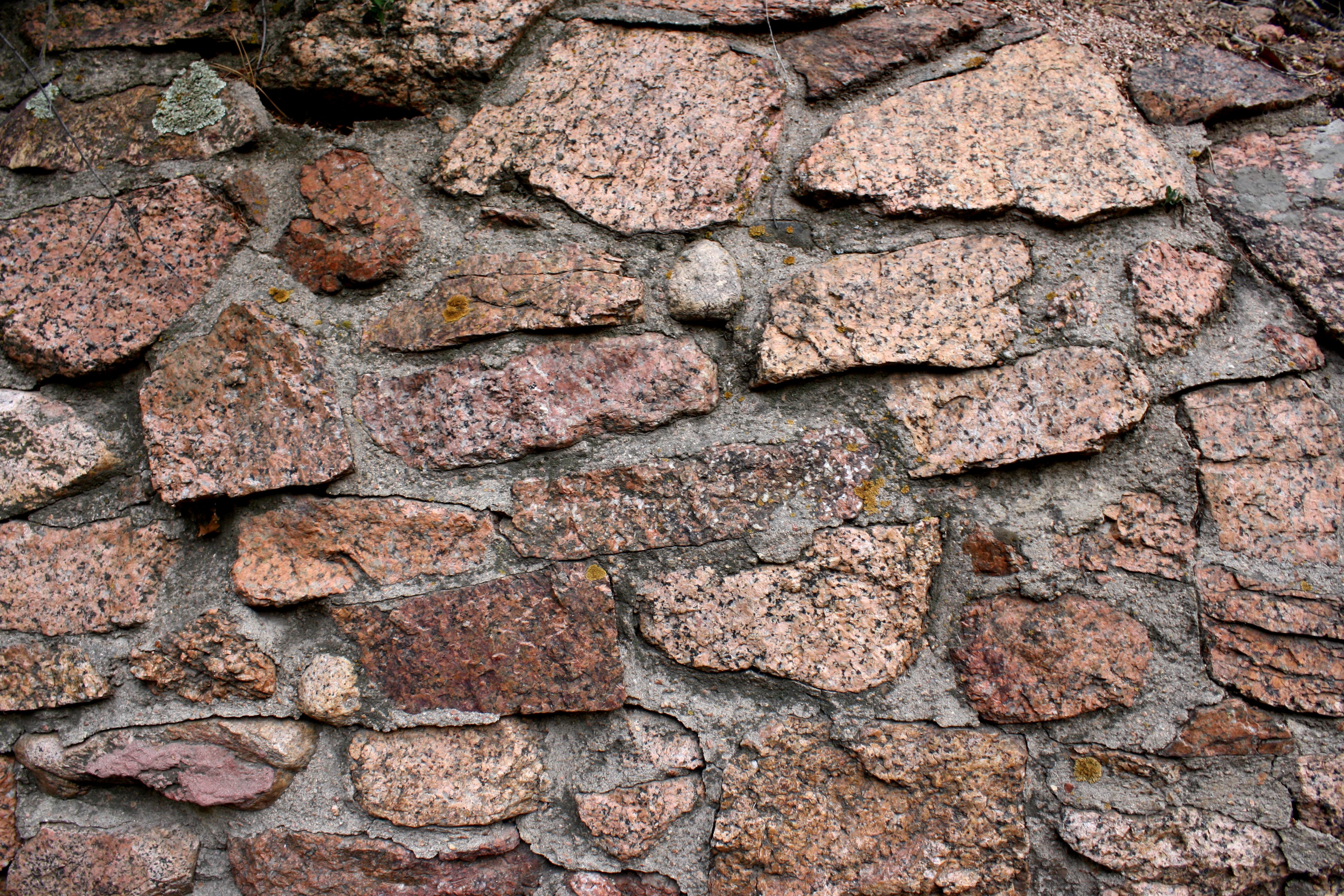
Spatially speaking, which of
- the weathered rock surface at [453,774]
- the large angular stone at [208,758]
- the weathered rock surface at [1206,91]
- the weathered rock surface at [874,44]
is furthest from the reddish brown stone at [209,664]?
the weathered rock surface at [1206,91]

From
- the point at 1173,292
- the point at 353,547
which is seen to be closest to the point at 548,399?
the point at 353,547

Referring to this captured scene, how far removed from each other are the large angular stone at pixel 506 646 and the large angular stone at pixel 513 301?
31 centimetres

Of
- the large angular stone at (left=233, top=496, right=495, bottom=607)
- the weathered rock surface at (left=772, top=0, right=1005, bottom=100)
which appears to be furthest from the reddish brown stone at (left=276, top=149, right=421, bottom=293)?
the weathered rock surface at (left=772, top=0, right=1005, bottom=100)

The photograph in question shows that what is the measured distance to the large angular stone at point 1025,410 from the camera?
35.9 inches

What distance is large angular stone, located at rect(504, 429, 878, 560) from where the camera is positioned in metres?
0.93

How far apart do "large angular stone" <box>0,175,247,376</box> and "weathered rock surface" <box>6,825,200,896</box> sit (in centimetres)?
A: 60

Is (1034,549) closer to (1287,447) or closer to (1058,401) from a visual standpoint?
(1058,401)

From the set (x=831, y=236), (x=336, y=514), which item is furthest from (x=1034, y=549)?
(x=336, y=514)

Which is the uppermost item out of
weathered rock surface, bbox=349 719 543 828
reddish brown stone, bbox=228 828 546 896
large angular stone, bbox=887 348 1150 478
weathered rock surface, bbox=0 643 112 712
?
large angular stone, bbox=887 348 1150 478

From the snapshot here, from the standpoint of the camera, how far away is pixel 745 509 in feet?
3.07

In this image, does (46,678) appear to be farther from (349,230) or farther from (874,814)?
(874,814)

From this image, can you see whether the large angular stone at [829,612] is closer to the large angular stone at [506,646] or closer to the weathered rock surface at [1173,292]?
the large angular stone at [506,646]

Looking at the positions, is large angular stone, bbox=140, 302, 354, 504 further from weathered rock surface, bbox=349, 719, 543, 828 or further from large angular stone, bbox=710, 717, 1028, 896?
large angular stone, bbox=710, 717, 1028, 896

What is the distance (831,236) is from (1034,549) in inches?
18.0
